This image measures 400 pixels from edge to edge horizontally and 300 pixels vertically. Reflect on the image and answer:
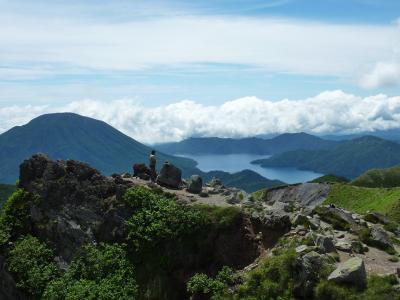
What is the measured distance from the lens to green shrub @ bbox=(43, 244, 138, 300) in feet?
156

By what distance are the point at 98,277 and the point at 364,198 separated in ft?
376

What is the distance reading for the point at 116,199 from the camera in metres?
57.2

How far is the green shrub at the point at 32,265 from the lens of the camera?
51000 millimetres

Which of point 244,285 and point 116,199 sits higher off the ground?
point 116,199

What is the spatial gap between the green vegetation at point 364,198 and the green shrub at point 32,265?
88.0m

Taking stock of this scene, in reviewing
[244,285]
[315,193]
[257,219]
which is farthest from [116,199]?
[315,193]

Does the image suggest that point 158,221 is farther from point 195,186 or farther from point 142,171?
point 142,171

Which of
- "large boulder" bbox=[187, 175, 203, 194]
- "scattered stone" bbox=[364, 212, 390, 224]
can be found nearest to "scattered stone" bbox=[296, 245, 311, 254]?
"scattered stone" bbox=[364, 212, 390, 224]

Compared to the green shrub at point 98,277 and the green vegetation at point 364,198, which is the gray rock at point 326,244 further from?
the green vegetation at point 364,198

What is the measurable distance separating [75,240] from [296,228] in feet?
82.9

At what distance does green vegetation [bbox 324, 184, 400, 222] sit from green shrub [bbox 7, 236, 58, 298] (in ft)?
289

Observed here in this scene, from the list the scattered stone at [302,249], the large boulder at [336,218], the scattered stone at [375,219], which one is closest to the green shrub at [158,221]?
the large boulder at [336,218]

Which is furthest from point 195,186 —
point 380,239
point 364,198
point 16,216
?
point 364,198

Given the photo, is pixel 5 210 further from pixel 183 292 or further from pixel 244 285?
pixel 244 285
